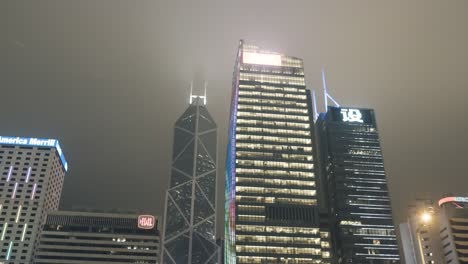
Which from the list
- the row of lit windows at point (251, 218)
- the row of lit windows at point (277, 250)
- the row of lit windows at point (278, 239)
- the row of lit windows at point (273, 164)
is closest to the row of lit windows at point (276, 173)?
the row of lit windows at point (273, 164)

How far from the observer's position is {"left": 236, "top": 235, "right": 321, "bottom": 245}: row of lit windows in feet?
588

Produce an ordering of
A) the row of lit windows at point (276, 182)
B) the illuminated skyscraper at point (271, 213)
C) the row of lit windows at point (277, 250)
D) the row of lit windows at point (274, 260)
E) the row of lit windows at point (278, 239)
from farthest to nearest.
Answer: the row of lit windows at point (276, 182)
the row of lit windows at point (278, 239)
the illuminated skyscraper at point (271, 213)
the row of lit windows at point (277, 250)
the row of lit windows at point (274, 260)

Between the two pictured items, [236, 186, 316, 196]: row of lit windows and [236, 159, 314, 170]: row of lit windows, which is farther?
[236, 159, 314, 170]: row of lit windows

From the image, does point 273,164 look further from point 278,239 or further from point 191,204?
point 191,204

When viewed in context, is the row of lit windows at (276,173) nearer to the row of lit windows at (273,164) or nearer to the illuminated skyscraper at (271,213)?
the illuminated skyscraper at (271,213)

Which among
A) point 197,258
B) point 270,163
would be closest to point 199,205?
point 197,258

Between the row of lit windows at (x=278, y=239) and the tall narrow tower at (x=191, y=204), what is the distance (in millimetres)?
12081

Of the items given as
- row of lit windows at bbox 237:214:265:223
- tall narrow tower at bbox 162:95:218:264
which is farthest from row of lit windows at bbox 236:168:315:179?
row of lit windows at bbox 237:214:265:223

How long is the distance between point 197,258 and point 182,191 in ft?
86.1

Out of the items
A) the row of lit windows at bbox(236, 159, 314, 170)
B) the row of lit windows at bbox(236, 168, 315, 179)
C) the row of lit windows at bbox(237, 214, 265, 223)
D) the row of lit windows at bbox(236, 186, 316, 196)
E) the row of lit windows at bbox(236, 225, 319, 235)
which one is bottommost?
the row of lit windows at bbox(236, 225, 319, 235)

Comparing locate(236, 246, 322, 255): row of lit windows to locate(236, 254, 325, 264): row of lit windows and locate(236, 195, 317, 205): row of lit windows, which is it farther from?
locate(236, 195, 317, 205): row of lit windows

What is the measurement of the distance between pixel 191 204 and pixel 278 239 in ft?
114

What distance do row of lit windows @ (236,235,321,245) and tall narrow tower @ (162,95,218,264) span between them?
12.1 meters

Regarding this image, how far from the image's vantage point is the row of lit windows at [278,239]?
17925cm
